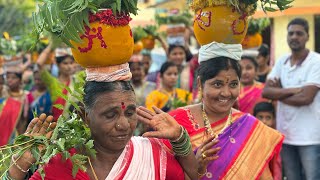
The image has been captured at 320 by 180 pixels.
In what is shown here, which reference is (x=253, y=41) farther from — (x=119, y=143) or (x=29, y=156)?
(x=29, y=156)

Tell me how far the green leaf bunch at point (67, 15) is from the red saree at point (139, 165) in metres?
0.70

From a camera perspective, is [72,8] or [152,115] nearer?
[72,8]

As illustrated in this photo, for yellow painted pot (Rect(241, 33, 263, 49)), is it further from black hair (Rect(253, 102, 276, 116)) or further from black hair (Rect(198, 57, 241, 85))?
black hair (Rect(198, 57, 241, 85))

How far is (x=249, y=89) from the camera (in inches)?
312

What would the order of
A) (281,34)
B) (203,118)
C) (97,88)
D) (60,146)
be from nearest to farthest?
(60,146), (97,88), (203,118), (281,34)

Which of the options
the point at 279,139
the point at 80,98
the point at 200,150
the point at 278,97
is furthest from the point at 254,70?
the point at 80,98

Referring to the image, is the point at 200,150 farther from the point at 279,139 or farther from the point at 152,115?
the point at 279,139

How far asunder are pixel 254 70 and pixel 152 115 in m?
4.22

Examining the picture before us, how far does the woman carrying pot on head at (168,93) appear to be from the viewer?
8.66 m

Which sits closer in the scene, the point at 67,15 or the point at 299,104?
the point at 67,15

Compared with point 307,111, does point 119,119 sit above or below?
above

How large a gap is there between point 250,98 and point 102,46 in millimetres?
4074

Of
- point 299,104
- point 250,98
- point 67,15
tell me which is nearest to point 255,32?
point 250,98

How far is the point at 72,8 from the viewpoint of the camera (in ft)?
12.7
